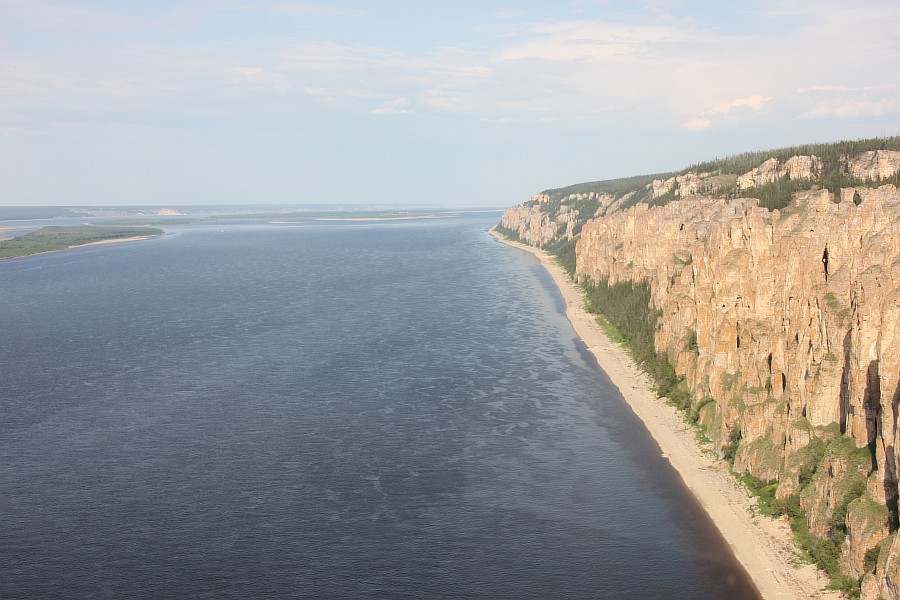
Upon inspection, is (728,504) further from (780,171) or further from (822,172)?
(780,171)

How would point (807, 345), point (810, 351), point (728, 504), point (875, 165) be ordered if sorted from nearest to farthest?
point (728, 504) < point (810, 351) < point (807, 345) < point (875, 165)

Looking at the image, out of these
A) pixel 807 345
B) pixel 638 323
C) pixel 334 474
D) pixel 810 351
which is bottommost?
pixel 334 474

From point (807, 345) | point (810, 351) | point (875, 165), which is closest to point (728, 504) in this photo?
point (810, 351)

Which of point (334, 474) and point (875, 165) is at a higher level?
point (875, 165)

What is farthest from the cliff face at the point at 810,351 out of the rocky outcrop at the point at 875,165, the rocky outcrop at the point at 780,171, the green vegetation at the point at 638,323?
the rocky outcrop at the point at 780,171

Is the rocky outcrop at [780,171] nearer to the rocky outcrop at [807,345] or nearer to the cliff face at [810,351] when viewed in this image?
the cliff face at [810,351]

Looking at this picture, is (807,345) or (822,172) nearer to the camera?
(807,345)

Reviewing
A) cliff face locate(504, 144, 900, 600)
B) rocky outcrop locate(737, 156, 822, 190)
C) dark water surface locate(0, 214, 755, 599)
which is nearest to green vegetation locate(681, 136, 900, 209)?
rocky outcrop locate(737, 156, 822, 190)
